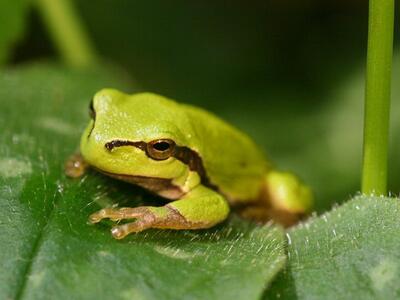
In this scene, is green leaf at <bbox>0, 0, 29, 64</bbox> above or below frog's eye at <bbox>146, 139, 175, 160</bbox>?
above

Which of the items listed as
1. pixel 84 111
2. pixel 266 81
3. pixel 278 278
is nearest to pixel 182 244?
pixel 278 278

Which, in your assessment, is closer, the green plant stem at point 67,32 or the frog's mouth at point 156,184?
the frog's mouth at point 156,184

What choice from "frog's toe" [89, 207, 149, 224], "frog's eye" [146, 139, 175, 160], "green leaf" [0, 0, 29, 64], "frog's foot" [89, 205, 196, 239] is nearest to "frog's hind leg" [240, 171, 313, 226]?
"frog's eye" [146, 139, 175, 160]

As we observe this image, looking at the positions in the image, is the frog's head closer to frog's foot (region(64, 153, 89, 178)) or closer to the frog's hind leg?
frog's foot (region(64, 153, 89, 178))

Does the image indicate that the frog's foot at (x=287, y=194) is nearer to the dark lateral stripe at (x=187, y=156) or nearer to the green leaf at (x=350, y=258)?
the dark lateral stripe at (x=187, y=156)

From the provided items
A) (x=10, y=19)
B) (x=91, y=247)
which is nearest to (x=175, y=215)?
(x=91, y=247)

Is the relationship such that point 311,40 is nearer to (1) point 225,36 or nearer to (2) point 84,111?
(1) point 225,36

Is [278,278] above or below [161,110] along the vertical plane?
below

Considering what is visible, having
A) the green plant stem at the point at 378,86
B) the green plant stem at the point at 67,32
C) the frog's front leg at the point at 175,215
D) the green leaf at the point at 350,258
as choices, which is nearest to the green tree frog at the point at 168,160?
the frog's front leg at the point at 175,215
